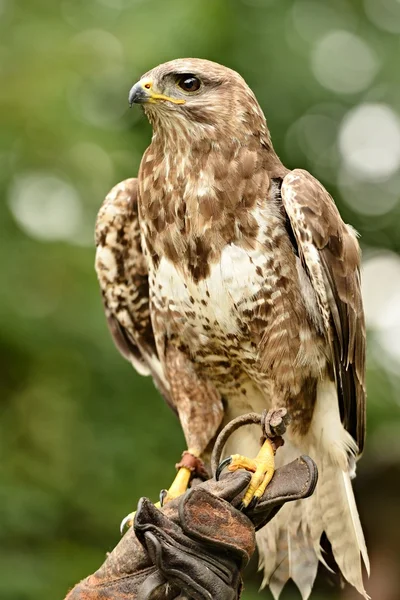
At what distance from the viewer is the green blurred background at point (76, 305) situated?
5637 millimetres

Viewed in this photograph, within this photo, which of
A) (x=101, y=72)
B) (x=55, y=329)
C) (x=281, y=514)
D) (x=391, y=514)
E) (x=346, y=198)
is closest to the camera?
(x=281, y=514)

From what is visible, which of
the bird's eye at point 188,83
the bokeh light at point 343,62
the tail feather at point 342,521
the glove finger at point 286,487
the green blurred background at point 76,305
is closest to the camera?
the glove finger at point 286,487

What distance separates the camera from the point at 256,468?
3117 millimetres

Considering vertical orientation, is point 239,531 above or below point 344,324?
below

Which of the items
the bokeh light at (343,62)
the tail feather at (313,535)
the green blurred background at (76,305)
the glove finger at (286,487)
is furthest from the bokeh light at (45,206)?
the glove finger at (286,487)

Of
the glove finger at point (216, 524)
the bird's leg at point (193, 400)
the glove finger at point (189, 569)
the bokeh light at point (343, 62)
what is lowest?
the glove finger at point (189, 569)

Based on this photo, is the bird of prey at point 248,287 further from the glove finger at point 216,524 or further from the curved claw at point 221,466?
the glove finger at point 216,524

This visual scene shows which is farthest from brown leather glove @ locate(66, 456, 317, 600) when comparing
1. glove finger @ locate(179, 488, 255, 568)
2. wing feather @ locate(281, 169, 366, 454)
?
wing feather @ locate(281, 169, 366, 454)

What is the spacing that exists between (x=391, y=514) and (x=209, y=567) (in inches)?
166

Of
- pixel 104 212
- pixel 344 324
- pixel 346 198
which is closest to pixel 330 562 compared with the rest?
pixel 344 324

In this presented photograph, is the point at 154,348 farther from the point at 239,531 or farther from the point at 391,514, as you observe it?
the point at 391,514

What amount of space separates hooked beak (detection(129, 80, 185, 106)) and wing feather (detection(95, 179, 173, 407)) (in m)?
0.55

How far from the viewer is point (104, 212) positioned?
12.7 ft

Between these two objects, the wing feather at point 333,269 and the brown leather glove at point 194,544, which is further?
the wing feather at point 333,269
